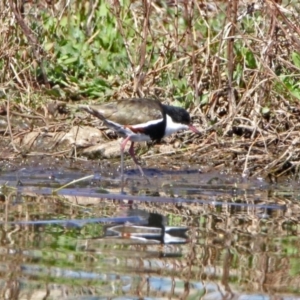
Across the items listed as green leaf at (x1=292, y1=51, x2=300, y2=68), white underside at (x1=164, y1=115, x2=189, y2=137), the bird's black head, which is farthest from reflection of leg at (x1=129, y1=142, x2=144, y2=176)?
green leaf at (x1=292, y1=51, x2=300, y2=68)

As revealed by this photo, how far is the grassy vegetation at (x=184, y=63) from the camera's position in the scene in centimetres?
983

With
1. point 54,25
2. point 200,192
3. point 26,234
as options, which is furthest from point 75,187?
point 54,25

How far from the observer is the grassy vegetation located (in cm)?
983

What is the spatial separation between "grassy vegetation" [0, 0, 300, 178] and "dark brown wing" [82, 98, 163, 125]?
0.67m

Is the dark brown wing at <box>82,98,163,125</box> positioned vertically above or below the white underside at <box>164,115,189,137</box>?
above

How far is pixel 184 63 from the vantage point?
10.7 meters

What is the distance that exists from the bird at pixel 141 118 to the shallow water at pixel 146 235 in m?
0.36

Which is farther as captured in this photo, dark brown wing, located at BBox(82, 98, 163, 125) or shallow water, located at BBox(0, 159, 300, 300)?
dark brown wing, located at BBox(82, 98, 163, 125)

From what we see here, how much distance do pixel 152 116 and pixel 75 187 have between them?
4.47ft

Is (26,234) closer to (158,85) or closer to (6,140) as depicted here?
(6,140)

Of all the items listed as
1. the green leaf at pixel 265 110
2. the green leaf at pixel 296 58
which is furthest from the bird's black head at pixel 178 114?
the green leaf at pixel 296 58

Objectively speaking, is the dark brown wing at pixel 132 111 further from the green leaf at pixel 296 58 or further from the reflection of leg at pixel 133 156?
the green leaf at pixel 296 58

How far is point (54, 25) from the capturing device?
11695 mm

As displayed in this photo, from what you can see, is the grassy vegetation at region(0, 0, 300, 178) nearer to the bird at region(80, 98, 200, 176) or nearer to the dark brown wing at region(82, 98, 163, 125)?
the bird at region(80, 98, 200, 176)
